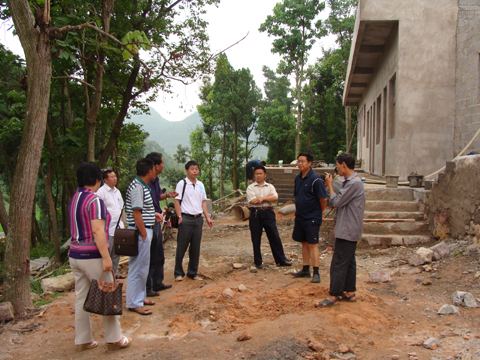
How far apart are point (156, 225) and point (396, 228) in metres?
4.91

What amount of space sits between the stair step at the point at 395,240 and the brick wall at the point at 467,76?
9.14 feet

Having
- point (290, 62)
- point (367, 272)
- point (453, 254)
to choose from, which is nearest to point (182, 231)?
point (367, 272)

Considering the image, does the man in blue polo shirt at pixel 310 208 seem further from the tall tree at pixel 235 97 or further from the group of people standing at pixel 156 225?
the tall tree at pixel 235 97

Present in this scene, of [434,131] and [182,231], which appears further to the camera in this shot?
[434,131]

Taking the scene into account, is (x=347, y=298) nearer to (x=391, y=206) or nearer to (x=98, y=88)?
(x=391, y=206)

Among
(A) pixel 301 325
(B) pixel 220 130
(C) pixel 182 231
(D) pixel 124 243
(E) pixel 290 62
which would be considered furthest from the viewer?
(B) pixel 220 130

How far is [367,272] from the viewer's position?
602 cm

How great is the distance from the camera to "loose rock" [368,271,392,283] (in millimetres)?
5461

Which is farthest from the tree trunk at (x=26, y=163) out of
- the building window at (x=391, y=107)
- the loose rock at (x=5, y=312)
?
the building window at (x=391, y=107)

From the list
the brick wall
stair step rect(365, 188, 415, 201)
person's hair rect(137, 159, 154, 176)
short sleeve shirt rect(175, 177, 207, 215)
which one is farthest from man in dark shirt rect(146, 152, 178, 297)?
the brick wall

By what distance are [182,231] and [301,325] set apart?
256 centimetres

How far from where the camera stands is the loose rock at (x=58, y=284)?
231 inches

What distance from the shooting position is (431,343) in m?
3.46

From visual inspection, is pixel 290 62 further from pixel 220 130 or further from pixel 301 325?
pixel 301 325
